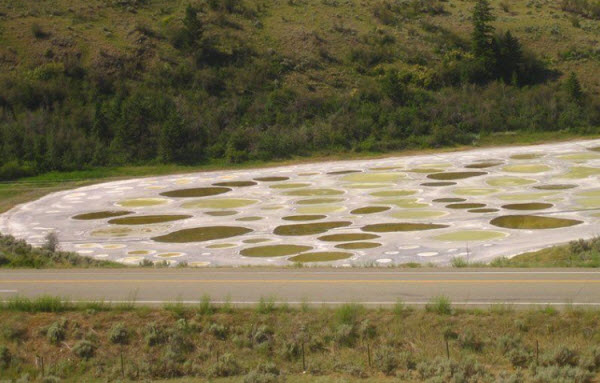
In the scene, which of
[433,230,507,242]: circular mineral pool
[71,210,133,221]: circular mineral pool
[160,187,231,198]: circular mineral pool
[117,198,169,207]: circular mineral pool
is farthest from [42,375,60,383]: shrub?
[160,187,231,198]: circular mineral pool

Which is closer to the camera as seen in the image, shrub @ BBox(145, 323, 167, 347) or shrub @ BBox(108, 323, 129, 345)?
shrub @ BBox(145, 323, 167, 347)

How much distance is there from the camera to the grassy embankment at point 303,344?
14.1 metres

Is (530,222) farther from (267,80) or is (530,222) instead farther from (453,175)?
(267,80)

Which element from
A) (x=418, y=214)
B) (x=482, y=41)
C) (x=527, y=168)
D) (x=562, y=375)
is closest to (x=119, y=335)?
(x=562, y=375)

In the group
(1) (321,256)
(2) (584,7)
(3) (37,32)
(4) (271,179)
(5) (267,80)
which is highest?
(2) (584,7)

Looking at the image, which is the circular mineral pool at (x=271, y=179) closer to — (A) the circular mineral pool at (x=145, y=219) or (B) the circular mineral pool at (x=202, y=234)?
A: (A) the circular mineral pool at (x=145, y=219)

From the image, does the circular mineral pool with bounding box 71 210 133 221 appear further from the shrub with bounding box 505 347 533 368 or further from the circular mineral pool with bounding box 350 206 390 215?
the shrub with bounding box 505 347 533 368

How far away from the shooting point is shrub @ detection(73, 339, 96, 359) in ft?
51.4

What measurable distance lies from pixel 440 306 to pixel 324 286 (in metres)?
3.63

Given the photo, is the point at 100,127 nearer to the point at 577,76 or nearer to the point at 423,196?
the point at 423,196

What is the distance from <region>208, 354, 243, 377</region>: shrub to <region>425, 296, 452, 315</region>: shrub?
3.79 m

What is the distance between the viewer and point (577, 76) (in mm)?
71938

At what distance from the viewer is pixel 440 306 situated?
51.4 ft

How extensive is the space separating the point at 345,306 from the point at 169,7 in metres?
70.5
